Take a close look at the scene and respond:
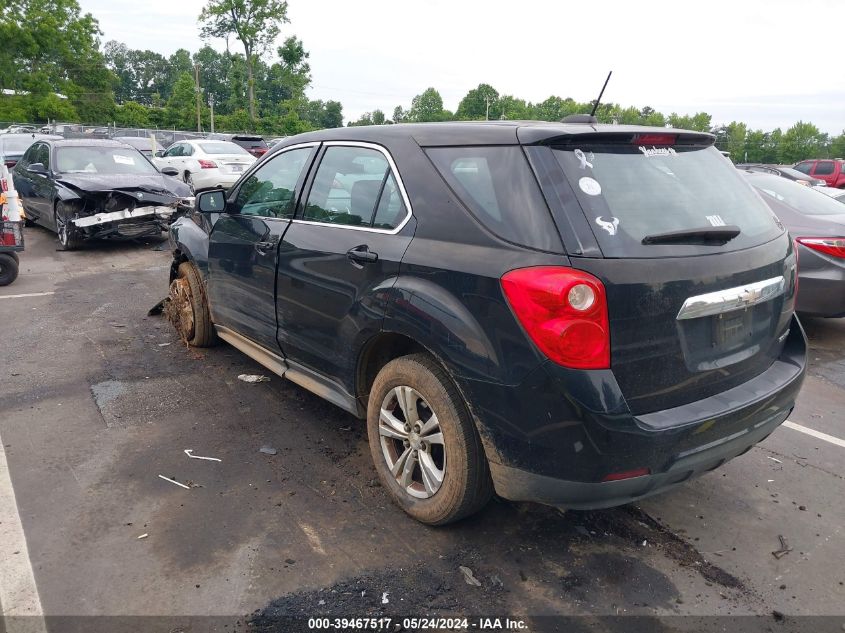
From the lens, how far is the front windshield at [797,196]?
6721 mm

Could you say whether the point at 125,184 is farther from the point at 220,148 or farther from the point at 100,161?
the point at 220,148

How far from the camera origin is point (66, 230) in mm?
10195

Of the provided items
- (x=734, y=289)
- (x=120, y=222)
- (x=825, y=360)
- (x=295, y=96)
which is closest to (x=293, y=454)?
(x=734, y=289)

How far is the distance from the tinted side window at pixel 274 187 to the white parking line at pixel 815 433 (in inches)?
145

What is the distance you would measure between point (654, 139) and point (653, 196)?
39 cm

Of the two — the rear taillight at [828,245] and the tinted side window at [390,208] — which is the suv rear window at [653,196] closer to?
the tinted side window at [390,208]

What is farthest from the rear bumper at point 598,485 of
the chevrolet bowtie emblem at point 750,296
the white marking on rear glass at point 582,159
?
the white marking on rear glass at point 582,159

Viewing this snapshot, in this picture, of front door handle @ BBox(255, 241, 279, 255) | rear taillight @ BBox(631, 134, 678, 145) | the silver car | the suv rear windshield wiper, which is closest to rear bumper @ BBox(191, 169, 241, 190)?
front door handle @ BBox(255, 241, 279, 255)

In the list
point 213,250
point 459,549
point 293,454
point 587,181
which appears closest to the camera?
point 587,181

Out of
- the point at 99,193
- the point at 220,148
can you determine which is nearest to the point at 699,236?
the point at 99,193

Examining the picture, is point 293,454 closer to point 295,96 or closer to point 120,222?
point 120,222

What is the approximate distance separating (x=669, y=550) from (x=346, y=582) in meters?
1.50

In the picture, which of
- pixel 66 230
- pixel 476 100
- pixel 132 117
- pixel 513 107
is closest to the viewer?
pixel 66 230

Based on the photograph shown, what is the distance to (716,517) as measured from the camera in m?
3.34
